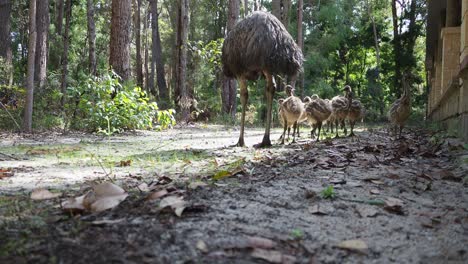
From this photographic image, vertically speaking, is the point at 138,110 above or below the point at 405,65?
below

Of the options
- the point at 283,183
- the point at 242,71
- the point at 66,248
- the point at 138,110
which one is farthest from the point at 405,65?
the point at 66,248

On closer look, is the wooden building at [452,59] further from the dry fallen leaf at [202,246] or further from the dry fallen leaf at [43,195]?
the dry fallen leaf at [43,195]

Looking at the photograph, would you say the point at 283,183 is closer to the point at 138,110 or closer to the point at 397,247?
the point at 397,247

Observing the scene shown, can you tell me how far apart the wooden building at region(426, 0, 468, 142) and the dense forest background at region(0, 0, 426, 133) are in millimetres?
6837

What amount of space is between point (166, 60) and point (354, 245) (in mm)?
52107

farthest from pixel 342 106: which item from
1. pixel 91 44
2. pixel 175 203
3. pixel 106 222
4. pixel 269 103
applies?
pixel 106 222

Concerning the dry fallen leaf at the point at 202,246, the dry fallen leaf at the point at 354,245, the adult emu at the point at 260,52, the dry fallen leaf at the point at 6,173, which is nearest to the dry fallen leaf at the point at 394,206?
the dry fallen leaf at the point at 354,245

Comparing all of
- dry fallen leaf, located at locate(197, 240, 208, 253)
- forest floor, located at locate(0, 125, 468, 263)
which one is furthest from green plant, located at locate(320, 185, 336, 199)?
dry fallen leaf, located at locate(197, 240, 208, 253)

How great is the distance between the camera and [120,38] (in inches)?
557

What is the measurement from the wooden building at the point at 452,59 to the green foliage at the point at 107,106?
829 cm

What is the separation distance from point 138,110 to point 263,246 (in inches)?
453

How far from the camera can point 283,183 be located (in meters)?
4.41

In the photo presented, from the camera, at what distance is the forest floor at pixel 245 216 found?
8.14ft

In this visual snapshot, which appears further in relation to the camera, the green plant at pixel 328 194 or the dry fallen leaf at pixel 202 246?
the green plant at pixel 328 194
